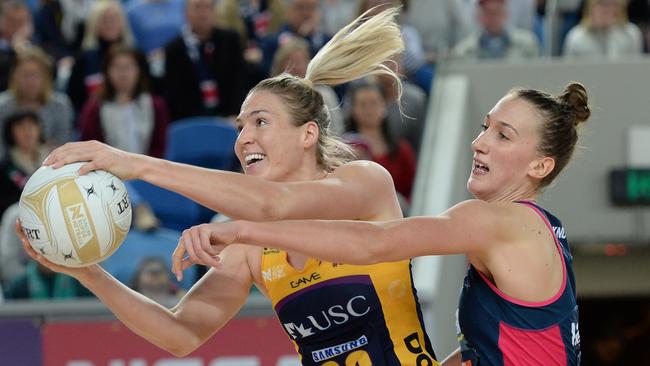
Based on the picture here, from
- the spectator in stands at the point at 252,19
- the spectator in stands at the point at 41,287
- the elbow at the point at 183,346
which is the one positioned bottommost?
the spectator in stands at the point at 41,287

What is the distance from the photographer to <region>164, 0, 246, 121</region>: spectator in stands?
8875mm

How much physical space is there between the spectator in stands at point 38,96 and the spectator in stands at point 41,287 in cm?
152

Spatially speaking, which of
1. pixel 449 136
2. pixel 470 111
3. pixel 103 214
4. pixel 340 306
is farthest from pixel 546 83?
pixel 103 214

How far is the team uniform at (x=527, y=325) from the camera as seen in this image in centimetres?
356

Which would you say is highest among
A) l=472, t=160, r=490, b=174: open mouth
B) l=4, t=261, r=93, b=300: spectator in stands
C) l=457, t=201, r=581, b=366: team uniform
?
l=472, t=160, r=490, b=174: open mouth

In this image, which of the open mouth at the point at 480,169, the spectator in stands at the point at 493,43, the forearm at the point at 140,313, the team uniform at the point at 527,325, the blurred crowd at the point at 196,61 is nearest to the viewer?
the team uniform at the point at 527,325

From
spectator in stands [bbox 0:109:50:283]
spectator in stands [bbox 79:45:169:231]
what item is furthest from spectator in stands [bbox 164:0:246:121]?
spectator in stands [bbox 0:109:50:283]

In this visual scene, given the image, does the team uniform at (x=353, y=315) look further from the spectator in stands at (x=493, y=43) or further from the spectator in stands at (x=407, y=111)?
the spectator in stands at (x=493, y=43)

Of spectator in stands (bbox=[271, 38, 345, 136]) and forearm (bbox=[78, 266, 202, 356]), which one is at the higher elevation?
forearm (bbox=[78, 266, 202, 356])

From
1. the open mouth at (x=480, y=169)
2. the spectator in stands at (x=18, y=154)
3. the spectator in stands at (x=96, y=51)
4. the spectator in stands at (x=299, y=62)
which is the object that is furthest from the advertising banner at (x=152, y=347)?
the spectator in stands at (x=96, y=51)

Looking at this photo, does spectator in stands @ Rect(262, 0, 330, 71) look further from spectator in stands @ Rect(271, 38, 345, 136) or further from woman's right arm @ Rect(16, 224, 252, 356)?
woman's right arm @ Rect(16, 224, 252, 356)

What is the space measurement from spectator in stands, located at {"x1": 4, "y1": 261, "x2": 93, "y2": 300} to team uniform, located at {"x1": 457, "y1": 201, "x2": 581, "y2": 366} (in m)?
3.88

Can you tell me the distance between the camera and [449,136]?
26.7 feet

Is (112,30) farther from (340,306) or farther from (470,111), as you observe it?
(340,306)
